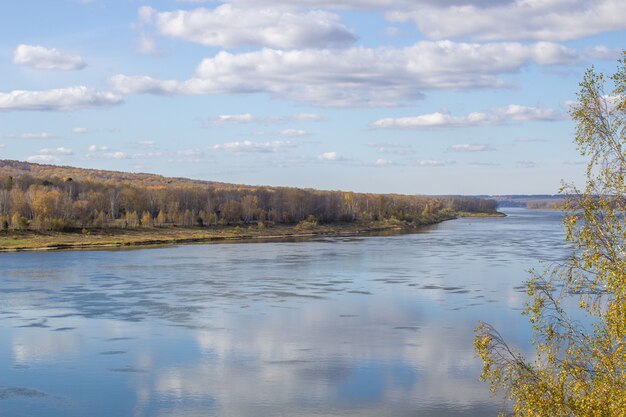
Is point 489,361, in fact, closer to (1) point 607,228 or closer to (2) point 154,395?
(1) point 607,228

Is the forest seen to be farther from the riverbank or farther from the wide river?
the wide river

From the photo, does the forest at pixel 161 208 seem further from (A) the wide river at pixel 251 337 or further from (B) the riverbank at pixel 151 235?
(A) the wide river at pixel 251 337

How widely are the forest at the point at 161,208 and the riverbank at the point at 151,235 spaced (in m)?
1.51

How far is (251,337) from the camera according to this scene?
22344mm

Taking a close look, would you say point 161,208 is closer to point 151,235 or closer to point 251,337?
point 151,235

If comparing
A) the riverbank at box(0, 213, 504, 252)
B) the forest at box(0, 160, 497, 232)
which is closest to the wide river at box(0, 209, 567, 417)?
the riverbank at box(0, 213, 504, 252)

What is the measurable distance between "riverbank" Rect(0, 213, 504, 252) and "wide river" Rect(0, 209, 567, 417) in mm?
16317

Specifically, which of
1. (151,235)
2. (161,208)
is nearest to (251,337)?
(151,235)

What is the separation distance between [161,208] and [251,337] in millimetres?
61964

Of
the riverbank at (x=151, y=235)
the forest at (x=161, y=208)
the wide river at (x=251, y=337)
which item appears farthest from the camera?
the forest at (x=161, y=208)

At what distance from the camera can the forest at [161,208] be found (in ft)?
228

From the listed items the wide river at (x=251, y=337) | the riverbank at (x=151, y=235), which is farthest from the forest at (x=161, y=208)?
the wide river at (x=251, y=337)

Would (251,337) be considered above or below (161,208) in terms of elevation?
below

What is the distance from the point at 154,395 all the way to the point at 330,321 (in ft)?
31.7
